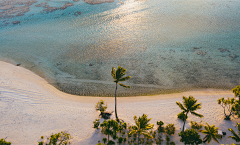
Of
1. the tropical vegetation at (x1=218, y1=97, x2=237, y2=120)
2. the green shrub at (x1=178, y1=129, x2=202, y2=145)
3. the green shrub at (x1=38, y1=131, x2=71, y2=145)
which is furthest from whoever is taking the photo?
the tropical vegetation at (x1=218, y1=97, x2=237, y2=120)

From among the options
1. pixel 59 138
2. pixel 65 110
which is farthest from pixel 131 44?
pixel 59 138

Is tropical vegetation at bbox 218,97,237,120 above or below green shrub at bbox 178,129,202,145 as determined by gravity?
above

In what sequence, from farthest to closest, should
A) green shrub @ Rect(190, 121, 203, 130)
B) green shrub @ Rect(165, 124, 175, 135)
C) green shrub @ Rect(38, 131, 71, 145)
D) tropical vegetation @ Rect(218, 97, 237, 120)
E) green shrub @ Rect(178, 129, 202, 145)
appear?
tropical vegetation @ Rect(218, 97, 237, 120) < green shrub @ Rect(190, 121, 203, 130) < green shrub @ Rect(165, 124, 175, 135) < green shrub @ Rect(38, 131, 71, 145) < green shrub @ Rect(178, 129, 202, 145)

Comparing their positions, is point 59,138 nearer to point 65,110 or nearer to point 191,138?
point 65,110

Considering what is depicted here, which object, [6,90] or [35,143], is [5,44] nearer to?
[6,90]

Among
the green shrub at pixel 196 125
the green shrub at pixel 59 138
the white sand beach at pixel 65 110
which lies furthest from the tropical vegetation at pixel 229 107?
the green shrub at pixel 59 138

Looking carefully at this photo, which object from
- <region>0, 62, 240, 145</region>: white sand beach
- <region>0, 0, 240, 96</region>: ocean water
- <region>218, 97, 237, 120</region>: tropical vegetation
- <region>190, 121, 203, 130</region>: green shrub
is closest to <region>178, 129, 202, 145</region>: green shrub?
<region>0, 62, 240, 145</region>: white sand beach

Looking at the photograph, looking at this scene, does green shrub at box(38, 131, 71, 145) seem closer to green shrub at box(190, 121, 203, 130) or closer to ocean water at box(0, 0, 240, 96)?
ocean water at box(0, 0, 240, 96)
